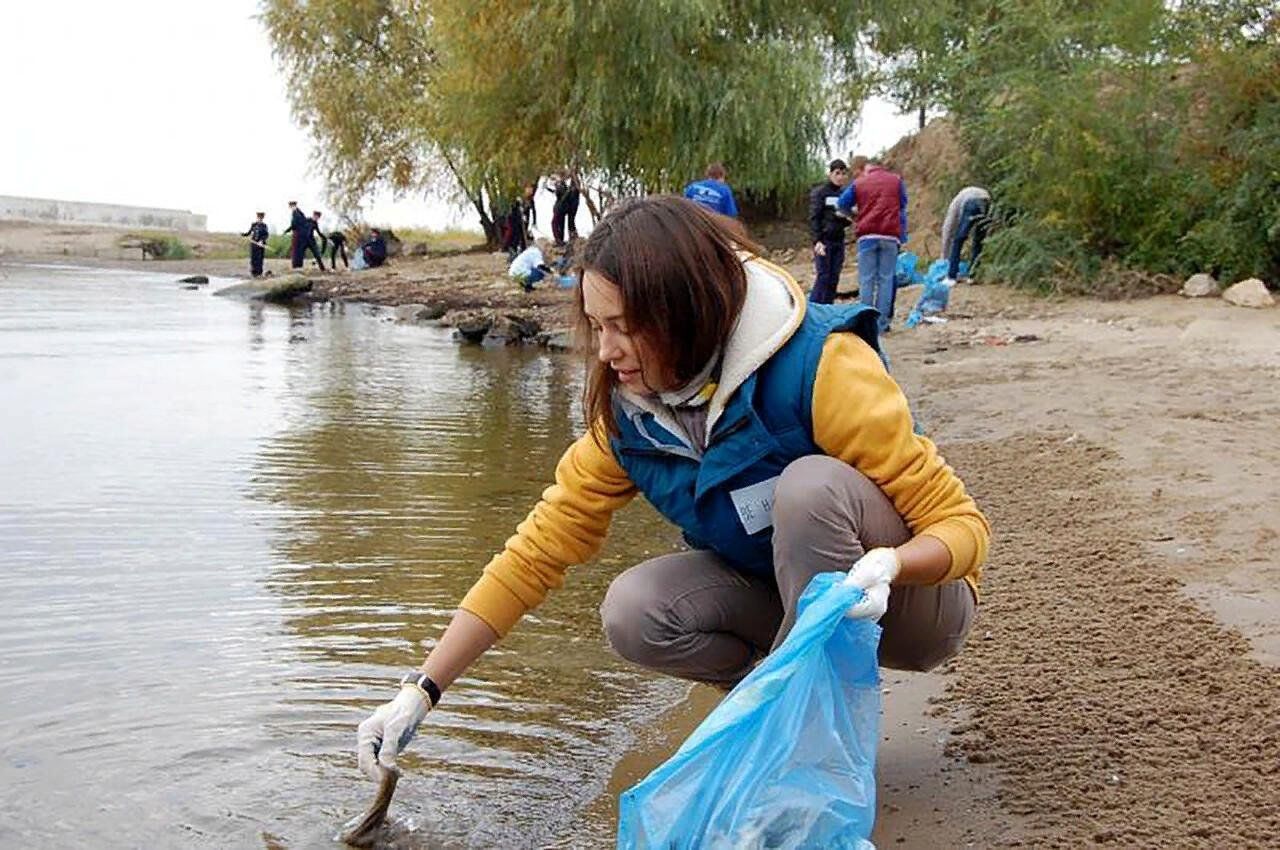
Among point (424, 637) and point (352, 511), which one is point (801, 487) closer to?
point (424, 637)

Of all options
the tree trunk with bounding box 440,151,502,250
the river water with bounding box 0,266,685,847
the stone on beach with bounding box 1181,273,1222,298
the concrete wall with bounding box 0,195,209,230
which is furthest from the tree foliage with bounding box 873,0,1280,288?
the concrete wall with bounding box 0,195,209,230

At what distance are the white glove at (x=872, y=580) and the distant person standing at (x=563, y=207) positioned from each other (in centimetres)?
2338

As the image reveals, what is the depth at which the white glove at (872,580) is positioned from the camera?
99.4 inches

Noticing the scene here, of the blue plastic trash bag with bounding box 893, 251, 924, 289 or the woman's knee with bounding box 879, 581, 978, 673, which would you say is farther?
the blue plastic trash bag with bounding box 893, 251, 924, 289

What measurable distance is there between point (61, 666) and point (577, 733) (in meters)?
1.47

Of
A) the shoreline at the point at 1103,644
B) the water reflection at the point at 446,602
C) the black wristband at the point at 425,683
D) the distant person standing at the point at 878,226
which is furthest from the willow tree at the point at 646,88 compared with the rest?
the black wristband at the point at 425,683

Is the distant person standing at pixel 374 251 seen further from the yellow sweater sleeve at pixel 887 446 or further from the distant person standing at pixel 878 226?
the yellow sweater sleeve at pixel 887 446

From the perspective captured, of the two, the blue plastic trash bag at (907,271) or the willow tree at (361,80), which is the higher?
the willow tree at (361,80)

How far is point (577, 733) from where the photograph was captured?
12.4 feet

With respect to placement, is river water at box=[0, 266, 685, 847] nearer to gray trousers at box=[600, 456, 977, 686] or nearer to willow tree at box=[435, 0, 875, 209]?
gray trousers at box=[600, 456, 977, 686]

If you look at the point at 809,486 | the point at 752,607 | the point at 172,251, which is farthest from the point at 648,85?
the point at 172,251

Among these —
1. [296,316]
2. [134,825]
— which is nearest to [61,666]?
[134,825]

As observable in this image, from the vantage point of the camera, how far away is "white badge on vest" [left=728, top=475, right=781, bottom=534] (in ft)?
9.32

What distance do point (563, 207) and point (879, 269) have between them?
551 inches
